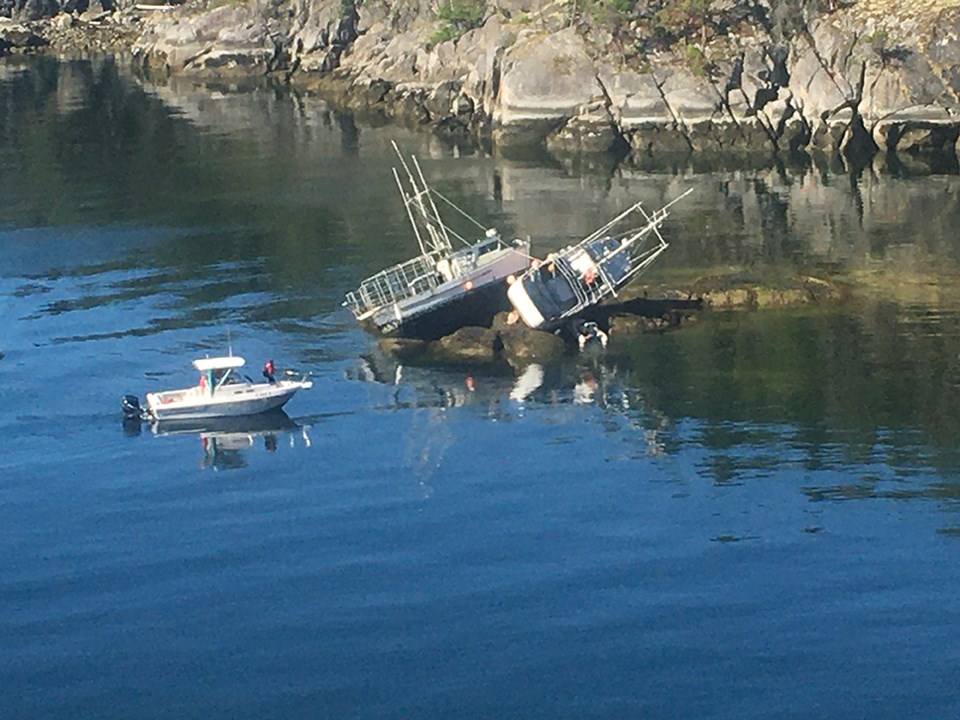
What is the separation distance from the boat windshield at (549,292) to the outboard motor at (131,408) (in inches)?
600

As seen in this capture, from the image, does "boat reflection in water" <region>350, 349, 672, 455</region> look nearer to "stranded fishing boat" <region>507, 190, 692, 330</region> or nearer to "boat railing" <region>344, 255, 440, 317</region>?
"stranded fishing boat" <region>507, 190, 692, 330</region>

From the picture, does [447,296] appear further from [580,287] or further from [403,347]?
[580,287]

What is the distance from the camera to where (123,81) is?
14375 centimetres

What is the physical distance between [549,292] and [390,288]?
5936 mm

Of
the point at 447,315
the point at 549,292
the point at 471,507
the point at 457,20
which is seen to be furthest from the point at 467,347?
the point at 457,20

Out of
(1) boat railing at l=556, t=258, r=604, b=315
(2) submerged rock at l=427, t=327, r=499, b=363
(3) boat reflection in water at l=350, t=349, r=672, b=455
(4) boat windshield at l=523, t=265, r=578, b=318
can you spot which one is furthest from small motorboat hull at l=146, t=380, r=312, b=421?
(1) boat railing at l=556, t=258, r=604, b=315

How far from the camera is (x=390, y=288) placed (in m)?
62.1

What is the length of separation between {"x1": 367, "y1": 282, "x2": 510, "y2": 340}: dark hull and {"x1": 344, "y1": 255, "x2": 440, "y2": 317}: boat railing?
3.21 ft

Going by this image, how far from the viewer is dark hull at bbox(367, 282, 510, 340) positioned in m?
62.1

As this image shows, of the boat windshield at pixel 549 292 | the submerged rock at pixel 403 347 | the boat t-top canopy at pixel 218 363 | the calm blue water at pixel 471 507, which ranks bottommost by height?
the calm blue water at pixel 471 507

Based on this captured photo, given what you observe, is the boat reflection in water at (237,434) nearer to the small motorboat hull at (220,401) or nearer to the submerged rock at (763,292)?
the small motorboat hull at (220,401)

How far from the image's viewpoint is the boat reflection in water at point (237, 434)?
52.2 meters

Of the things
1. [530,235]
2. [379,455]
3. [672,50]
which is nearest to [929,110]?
[672,50]

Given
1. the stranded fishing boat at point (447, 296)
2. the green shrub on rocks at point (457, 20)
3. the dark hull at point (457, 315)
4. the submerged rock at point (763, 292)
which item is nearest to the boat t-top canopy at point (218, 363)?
the stranded fishing boat at point (447, 296)
